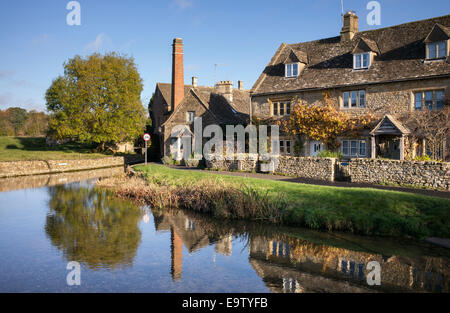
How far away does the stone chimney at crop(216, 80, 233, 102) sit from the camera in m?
38.4

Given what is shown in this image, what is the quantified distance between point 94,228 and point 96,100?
1279 inches

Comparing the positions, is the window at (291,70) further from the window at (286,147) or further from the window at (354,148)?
the window at (354,148)

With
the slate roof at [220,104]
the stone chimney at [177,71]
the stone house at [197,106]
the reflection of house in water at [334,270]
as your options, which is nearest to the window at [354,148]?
the stone house at [197,106]

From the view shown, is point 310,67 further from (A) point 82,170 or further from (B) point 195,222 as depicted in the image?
(A) point 82,170

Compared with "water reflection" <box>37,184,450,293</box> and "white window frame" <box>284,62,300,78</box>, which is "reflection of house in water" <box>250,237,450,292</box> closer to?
"water reflection" <box>37,184,450,293</box>

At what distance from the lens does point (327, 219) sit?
13.2 metres

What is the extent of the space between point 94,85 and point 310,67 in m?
25.4

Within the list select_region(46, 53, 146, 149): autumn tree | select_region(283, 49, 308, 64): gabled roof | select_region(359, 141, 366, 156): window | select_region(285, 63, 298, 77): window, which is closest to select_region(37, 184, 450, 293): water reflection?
select_region(359, 141, 366, 156): window

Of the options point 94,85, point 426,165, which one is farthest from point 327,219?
point 94,85

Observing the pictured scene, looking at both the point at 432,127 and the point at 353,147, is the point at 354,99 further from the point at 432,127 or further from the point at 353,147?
the point at 432,127

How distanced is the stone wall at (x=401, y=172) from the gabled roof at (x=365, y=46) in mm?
8860

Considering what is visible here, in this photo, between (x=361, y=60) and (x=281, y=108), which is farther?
(x=281, y=108)

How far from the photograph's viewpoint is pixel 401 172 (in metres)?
18.4

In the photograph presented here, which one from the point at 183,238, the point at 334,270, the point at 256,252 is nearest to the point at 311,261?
the point at 334,270
